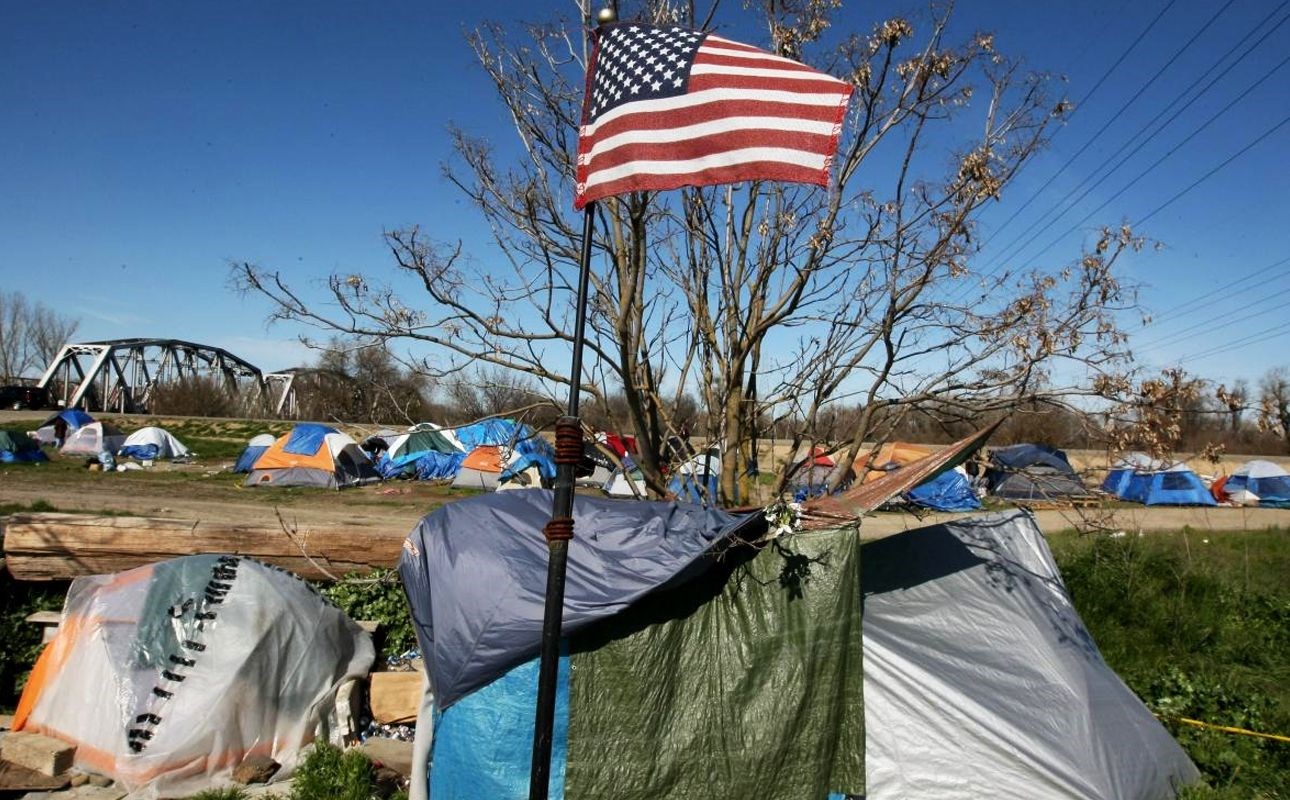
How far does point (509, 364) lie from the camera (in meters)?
5.79

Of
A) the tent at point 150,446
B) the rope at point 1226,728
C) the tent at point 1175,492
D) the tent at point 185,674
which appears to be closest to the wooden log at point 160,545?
the tent at point 185,674

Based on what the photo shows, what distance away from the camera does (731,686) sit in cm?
438

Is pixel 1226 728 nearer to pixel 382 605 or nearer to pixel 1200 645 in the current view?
pixel 1200 645

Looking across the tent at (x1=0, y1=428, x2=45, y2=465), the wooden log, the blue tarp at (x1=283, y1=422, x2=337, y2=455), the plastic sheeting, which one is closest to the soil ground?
the tent at (x1=0, y1=428, x2=45, y2=465)

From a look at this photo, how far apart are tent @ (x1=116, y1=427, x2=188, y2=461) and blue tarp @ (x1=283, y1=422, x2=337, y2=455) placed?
21.1 ft

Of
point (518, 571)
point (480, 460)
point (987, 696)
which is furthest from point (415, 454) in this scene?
point (987, 696)

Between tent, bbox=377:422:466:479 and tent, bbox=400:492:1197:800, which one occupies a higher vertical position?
tent, bbox=377:422:466:479

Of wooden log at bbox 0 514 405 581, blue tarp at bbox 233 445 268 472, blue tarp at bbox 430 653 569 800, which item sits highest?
blue tarp at bbox 233 445 268 472

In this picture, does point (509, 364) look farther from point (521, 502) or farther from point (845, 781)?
point (845, 781)

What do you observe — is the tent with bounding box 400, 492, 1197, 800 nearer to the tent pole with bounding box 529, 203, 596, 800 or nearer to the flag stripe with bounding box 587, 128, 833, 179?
the tent pole with bounding box 529, 203, 596, 800

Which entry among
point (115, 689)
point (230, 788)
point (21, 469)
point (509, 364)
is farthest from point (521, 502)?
point (21, 469)

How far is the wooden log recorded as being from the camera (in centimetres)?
633

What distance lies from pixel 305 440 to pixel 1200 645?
64.5 ft

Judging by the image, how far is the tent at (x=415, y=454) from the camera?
23797 millimetres
